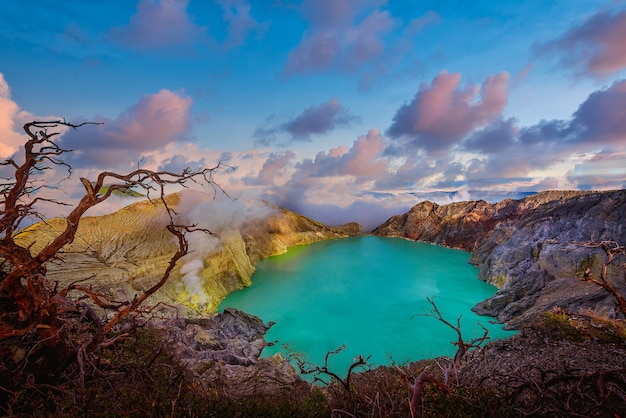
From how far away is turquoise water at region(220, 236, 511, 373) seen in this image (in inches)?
1014

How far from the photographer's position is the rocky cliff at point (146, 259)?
26266 mm

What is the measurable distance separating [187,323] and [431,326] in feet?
74.9

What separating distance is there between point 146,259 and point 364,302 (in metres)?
26.3

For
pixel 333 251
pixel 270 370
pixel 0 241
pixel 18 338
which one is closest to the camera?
pixel 0 241

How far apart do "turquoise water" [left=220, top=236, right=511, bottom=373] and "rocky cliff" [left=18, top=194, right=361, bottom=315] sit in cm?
321

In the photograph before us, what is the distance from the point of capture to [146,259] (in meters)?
32.5

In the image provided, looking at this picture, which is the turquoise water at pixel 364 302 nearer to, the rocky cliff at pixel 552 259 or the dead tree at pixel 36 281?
the rocky cliff at pixel 552 259

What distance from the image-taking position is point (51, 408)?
449 centimetres

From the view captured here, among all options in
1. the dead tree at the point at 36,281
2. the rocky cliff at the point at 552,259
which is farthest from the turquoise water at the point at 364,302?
the dead tree at the point at 36,281

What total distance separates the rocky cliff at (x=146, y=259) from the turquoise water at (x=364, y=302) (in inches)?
127

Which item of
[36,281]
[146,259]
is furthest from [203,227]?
[36,281]

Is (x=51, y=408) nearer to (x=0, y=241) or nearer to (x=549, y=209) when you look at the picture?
(x=0, y=241)

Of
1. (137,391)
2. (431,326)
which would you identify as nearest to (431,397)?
(137,391)

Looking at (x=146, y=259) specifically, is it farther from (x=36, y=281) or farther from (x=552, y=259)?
(x=552, y=259)
